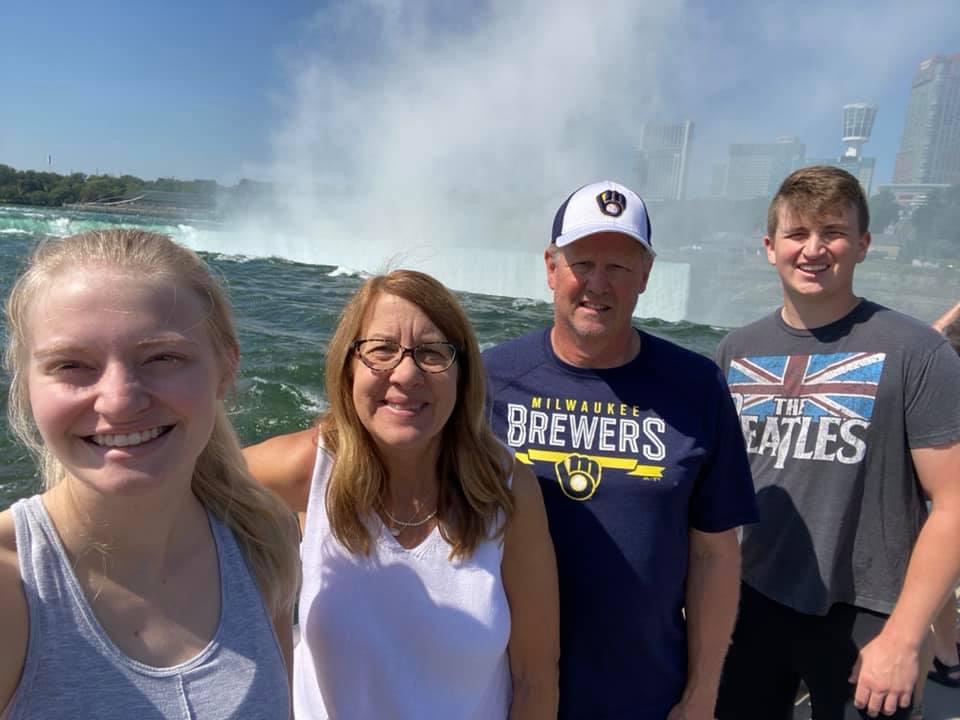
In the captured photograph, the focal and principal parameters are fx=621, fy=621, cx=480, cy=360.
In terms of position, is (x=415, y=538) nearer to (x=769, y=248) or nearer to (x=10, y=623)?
(x=10, y=623)

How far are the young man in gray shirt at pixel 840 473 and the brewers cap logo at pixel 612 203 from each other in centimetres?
75

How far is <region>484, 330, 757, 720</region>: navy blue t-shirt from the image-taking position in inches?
69.4

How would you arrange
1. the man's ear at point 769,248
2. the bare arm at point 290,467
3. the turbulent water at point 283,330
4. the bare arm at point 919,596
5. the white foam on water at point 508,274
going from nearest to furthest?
the bare arm at point 290,467 < the bare arm at point 919,596 < the man's ear at point 769,248 < the turbulent water at point 283,330 < the white foam on water at point 508,274

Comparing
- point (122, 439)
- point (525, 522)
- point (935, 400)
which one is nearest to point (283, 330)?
point (525, 522)

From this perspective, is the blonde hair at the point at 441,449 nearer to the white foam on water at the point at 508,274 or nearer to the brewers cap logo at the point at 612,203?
the brewers cap logo at the point at 612,203

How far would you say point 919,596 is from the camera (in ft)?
6.34

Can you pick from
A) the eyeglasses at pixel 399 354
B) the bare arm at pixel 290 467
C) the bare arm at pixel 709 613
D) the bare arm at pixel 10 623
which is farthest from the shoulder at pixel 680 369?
the bare arm at pixel 10 623

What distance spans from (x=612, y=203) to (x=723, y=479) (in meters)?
0.88

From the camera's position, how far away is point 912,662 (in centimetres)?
194

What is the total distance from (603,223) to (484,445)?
76 centimetres

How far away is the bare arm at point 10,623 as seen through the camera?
97cm

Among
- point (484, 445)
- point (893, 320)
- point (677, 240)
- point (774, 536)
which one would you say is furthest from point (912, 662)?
point (677, 240)

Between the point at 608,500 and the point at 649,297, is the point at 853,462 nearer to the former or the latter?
the point at 608,500

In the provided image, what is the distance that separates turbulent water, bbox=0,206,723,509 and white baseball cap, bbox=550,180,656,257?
0.51 meters
